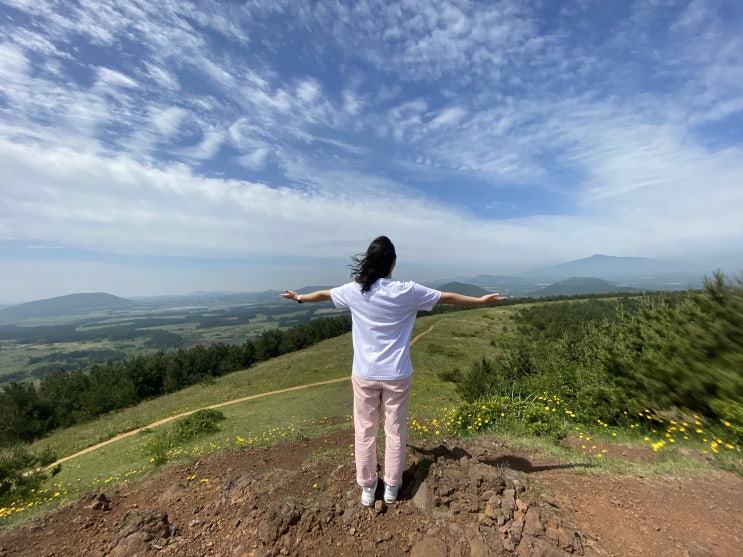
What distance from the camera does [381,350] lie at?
3412mm

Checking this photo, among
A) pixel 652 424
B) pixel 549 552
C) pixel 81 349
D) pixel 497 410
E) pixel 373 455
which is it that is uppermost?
pixel 373 455

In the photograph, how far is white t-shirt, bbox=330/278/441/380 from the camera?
3.40m

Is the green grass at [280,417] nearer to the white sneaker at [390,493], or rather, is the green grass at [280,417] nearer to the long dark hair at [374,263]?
the white sneaker at [390,493]

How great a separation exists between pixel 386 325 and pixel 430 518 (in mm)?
2019

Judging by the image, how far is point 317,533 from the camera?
3.33 metres

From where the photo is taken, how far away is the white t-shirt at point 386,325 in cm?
340

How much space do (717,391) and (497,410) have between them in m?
3.54

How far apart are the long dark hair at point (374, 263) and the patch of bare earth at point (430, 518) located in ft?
7.69

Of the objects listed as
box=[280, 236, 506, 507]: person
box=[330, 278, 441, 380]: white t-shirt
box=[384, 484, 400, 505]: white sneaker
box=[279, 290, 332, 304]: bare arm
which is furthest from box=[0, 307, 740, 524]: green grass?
box=[279, 290, 332, 304]: bare arm

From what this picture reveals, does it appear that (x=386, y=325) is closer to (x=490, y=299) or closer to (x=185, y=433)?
(x=490, y=299)

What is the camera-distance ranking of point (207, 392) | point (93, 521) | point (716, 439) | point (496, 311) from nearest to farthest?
point (93, 521)
point (716, 439)
point (207, 392)
point (496, 311)

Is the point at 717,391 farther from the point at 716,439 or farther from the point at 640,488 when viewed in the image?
the point at 640,488

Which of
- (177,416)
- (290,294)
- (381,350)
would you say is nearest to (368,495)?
(381,350)

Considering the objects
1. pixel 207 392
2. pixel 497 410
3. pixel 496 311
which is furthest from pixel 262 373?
pixel 496 311
